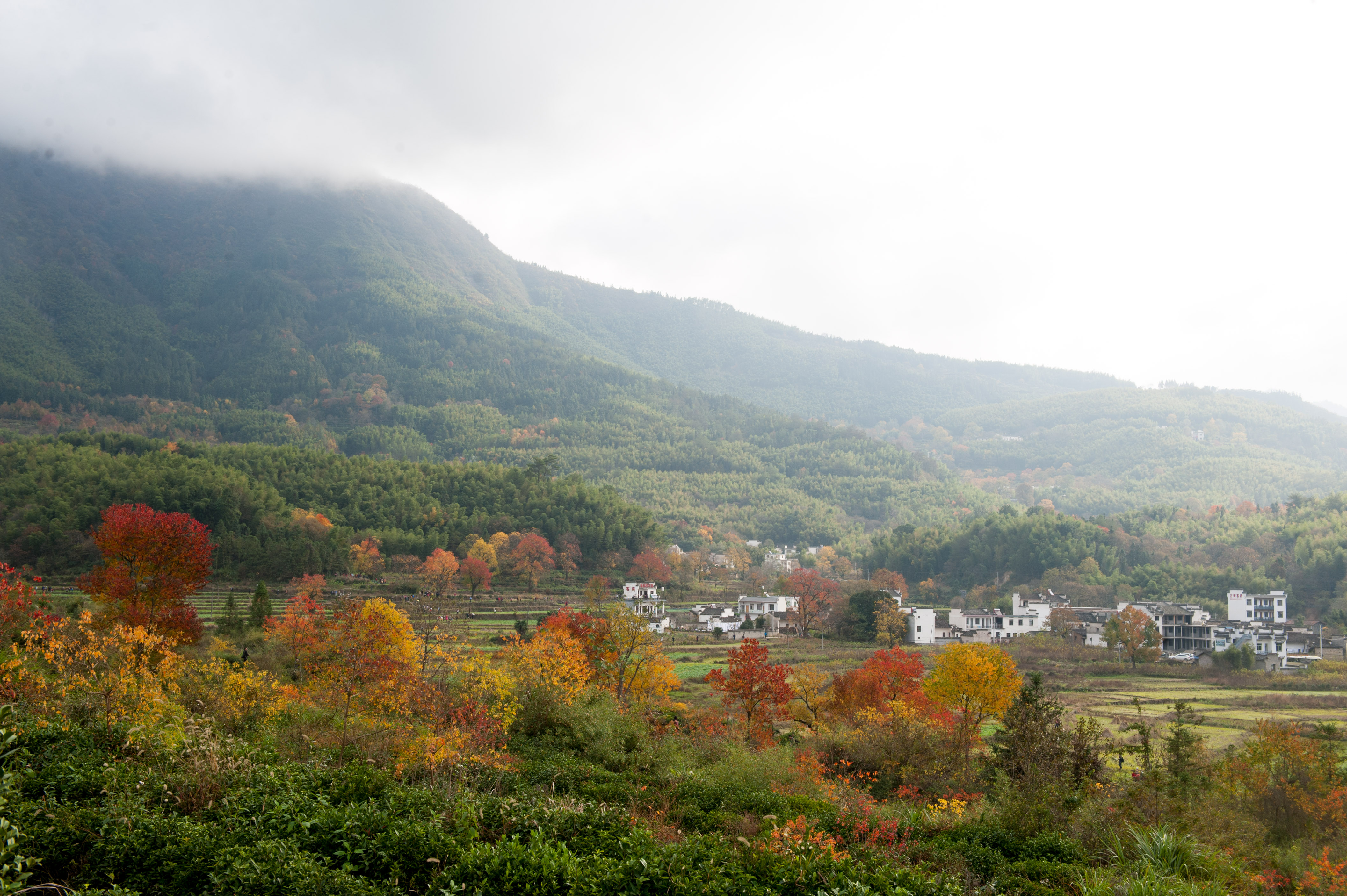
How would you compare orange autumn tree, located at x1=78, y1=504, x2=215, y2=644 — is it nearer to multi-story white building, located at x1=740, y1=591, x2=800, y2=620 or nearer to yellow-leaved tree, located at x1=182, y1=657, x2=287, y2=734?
yellow-leaved tree, located at x1=182, y1=657, x2=287, y2=734

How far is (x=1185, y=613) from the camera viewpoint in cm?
6316

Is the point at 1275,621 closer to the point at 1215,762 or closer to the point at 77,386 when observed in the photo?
the point at 1215,762

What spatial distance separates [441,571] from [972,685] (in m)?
49.3

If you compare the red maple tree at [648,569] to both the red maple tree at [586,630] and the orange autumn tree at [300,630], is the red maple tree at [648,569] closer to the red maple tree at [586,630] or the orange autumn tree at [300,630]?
the red maple tree at [586,630]

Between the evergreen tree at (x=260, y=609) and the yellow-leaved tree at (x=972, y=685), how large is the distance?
110 feet

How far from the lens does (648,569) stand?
279 feet

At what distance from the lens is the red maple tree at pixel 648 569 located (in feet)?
278

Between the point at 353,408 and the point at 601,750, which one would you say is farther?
the point at 353,408

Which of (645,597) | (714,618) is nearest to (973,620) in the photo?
(714,618)

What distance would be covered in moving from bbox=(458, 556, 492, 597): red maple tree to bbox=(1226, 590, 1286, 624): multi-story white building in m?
73.5

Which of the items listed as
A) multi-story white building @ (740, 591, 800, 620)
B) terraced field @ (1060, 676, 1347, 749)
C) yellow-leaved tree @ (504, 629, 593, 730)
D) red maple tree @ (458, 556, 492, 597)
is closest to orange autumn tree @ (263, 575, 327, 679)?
yellow-leaved tree @ (504, 629, 593, 730)

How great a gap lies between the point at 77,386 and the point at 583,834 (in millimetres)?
196204

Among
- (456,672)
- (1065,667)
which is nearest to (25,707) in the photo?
(456,672)

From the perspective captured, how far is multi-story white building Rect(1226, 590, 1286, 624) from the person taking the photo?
6925cm
